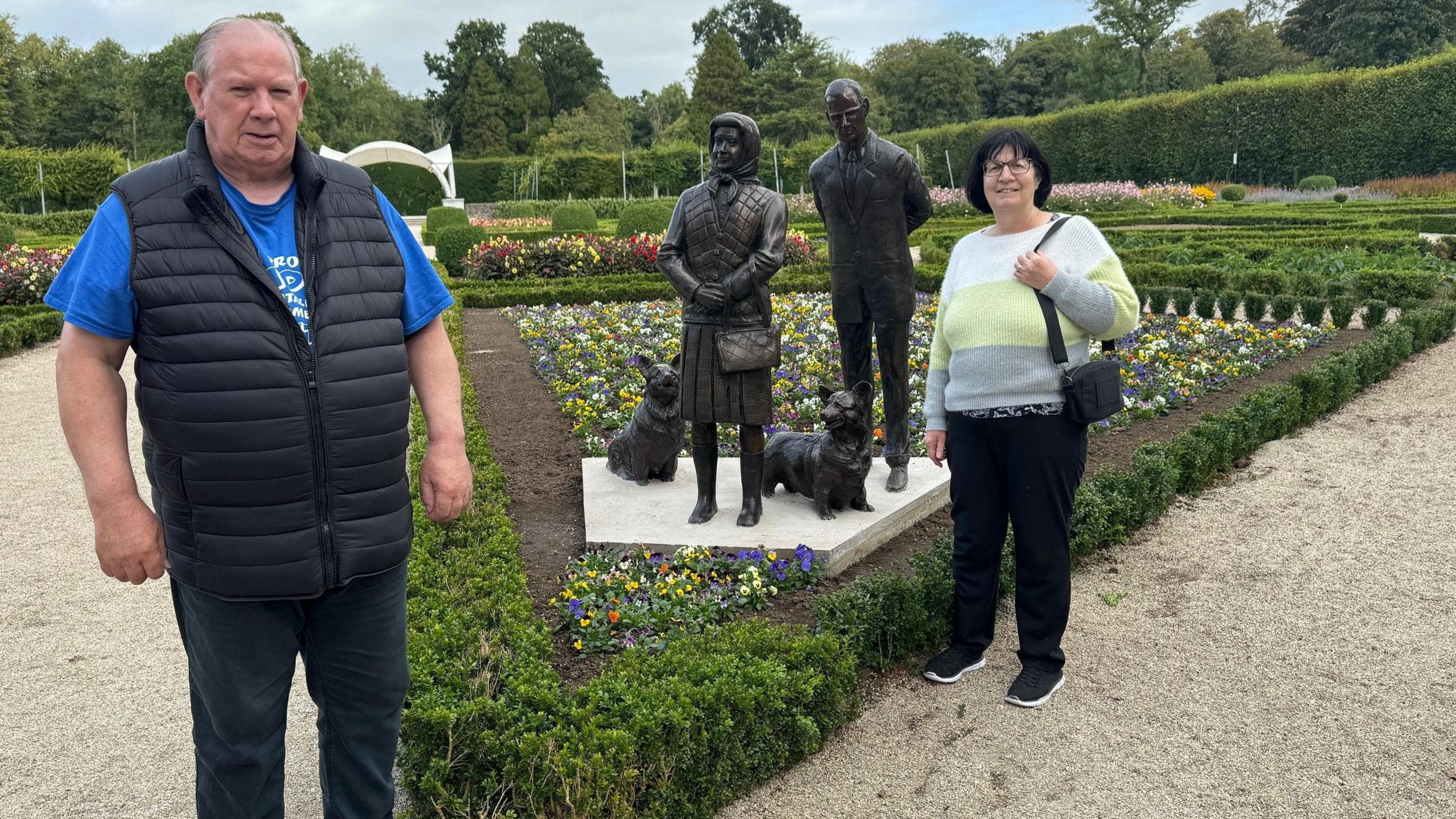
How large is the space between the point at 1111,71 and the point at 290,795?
57433 mm

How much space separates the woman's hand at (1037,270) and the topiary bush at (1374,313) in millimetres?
9302

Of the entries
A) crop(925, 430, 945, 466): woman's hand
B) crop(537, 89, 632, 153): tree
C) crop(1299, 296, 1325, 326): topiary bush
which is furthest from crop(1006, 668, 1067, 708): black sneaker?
crop(537, 89, 632, 153): tree

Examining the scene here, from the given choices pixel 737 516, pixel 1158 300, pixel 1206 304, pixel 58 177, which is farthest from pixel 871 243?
pixel 58 177

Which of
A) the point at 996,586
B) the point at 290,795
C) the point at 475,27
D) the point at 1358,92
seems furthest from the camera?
the point at 475,27

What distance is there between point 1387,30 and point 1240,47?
1088 centimetres

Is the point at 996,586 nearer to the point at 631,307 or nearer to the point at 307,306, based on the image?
the point at 307,306

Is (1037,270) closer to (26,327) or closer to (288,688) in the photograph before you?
(288,688)

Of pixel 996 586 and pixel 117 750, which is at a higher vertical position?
pixel 996 586

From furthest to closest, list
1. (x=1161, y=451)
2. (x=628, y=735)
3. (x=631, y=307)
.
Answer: (x=631, y=307) < (x=1161, y=451) < (x=628, y=735)

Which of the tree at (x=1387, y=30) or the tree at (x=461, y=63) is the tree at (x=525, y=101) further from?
the tree at (x=1387, y=30)

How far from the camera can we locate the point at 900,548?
4.91 meters

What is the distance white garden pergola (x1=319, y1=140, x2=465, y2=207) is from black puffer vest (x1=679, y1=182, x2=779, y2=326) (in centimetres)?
3511

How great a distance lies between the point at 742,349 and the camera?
14.5 feet

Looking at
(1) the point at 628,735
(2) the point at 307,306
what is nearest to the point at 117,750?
(1) the point at 628,735
